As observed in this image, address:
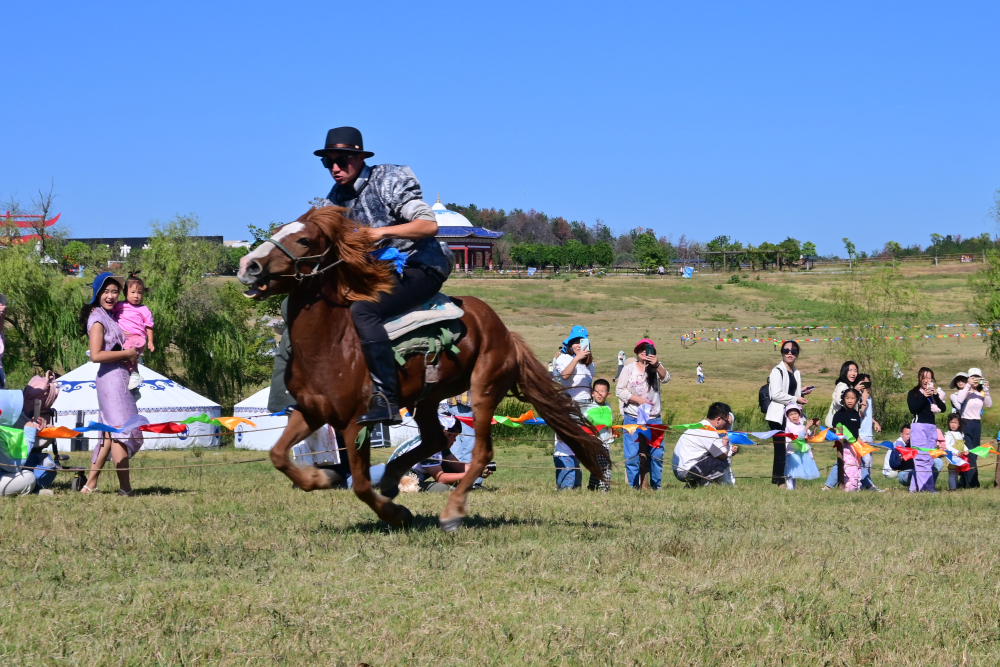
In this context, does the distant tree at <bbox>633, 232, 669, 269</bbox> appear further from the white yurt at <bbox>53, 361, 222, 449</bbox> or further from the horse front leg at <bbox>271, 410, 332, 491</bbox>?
the horse front leg at <bbox>271, 410, 332, 491</bbox>

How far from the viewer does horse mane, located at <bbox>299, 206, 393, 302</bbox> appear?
7172 mm

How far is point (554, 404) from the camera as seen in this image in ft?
28.5

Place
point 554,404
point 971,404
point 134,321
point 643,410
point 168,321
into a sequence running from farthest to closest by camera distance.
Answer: point 168,321, point 971,404, point 643,410, point 134,321, point 554,404

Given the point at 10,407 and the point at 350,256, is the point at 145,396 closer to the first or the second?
the point at 10,407

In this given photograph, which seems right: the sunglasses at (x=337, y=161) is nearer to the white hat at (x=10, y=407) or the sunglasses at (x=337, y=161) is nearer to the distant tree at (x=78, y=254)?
the white hat at (x=10, y=407)

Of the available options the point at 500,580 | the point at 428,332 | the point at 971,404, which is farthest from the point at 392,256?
the point at 971,404

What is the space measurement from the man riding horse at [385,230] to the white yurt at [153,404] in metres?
12.1

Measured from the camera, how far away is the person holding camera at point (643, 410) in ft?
41.5

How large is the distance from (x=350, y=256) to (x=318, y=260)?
0.22 metres

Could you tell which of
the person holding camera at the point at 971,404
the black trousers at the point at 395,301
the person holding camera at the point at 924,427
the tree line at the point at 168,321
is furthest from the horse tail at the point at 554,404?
the tree line at the point at 168,321

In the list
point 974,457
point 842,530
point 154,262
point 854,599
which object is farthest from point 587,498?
point 154,262

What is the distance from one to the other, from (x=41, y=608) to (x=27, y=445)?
5783mm

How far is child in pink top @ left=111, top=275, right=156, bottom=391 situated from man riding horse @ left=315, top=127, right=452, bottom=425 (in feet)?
12.3

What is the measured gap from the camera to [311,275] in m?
7.06
